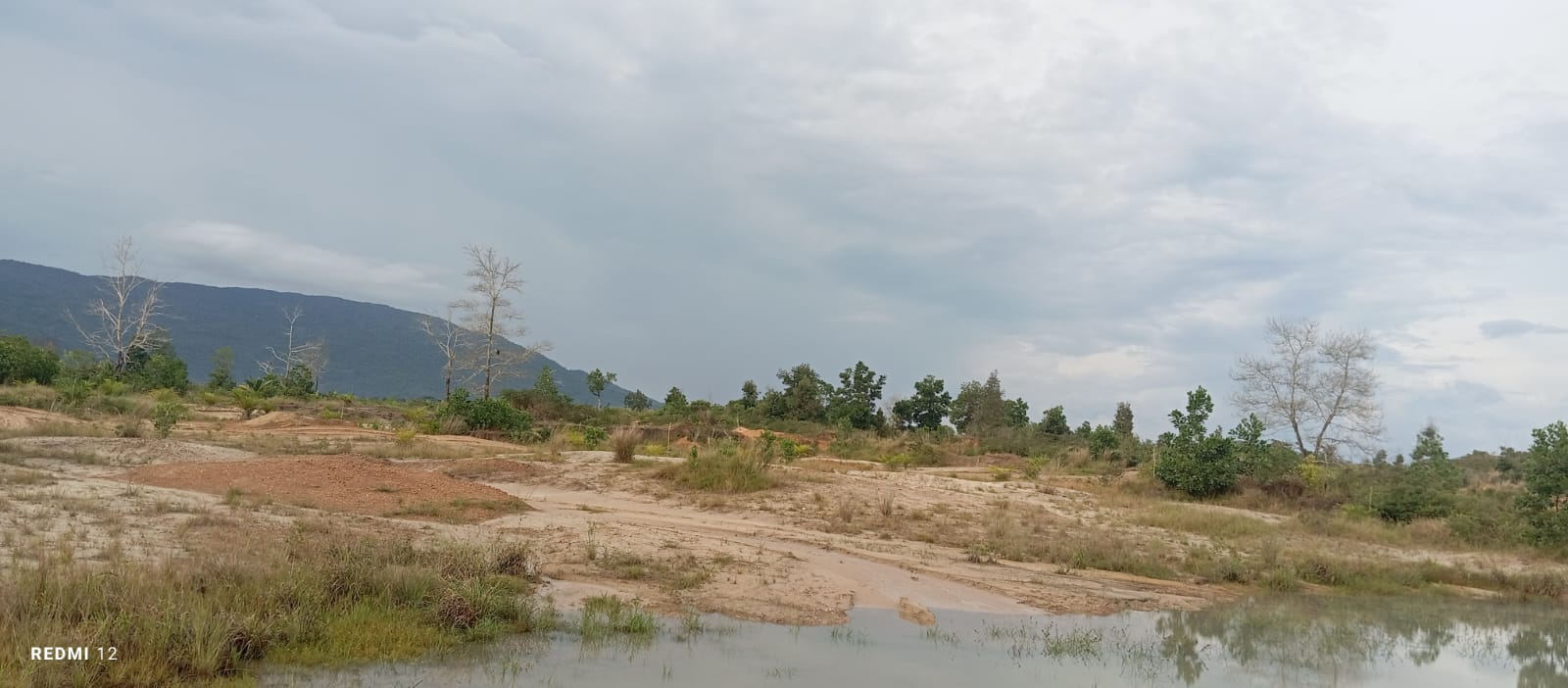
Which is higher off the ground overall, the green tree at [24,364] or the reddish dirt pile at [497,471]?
the green tree at [24,364]

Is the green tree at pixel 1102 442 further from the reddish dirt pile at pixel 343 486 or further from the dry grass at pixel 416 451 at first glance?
the reddish dirt pile at pixel 343 486

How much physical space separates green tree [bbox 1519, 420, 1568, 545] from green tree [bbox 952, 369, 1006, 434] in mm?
35883

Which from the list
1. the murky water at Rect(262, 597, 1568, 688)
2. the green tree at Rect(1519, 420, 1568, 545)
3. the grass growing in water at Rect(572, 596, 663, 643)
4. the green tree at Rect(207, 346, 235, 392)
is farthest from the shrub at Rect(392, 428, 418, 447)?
the green tree at Rect(1519, 420, 1568, 545)

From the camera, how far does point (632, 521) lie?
15695mm

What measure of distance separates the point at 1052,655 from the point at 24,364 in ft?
147

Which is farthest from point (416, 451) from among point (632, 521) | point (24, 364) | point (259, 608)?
point (24, 364)

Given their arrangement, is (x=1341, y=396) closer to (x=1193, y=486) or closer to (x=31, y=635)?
(x=1193, y=486)

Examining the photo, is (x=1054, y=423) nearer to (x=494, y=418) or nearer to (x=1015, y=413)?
(x=1015, y=413)

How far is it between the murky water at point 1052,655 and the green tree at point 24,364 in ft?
133

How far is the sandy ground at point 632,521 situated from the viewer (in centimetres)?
1059

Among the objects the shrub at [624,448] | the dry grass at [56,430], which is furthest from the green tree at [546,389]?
the dry grass at [56,430]

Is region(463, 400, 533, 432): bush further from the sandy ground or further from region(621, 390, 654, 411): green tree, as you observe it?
region(621, 390, 654, 411): green tree

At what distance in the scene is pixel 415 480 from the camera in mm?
16500

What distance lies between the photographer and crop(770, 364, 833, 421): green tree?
58.3m
